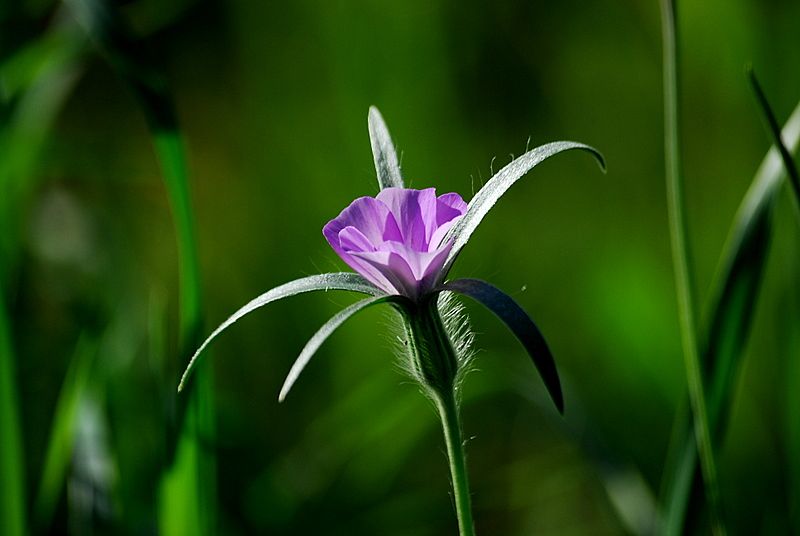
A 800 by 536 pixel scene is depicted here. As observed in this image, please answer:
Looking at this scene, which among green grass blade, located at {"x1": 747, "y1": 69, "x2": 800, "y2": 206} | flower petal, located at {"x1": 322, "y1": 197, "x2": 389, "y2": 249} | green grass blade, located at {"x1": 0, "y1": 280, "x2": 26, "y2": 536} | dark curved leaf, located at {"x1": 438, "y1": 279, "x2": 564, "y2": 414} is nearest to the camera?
dark curved leaf, located at {"x1": 438, "y1": 279, "x2": 564, "y2": 414}

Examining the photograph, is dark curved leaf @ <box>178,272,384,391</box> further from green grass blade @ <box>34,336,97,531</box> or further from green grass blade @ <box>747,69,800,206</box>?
green grass blade @ <box>34,336,97,531</box>

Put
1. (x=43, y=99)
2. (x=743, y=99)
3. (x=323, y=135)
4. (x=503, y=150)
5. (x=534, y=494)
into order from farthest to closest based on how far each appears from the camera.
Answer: (x=323, y=135) < (x=503, y=150) < (x=743, y=99) < (x=534, y=494) < (x=43, y=99)

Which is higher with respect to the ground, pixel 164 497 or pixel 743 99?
pixel 743 99

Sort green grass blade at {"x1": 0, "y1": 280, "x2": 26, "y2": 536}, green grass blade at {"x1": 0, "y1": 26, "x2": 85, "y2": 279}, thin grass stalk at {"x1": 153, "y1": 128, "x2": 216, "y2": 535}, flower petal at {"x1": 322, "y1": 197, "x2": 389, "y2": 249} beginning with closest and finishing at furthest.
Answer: flower petal at {"x1": 322, "y1": 197, "x2": 389, "y2": 249}
thin grass stalk at {"x1": 153, "y1": 128, "x2": 216, "y2": 535}
green grass blade at {"x1": 0, "y1": 280, "x2": 26, "y2": 536}
green grass blade at {"x1": 0, "y1": 26, "x2": 85, "y2": 279}

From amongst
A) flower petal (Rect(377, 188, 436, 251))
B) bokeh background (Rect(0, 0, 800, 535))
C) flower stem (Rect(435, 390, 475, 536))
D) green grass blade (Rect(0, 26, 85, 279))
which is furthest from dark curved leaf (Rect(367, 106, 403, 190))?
green grass blade (Rect(0, 26, 85, 279))

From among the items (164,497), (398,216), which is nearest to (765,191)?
(398,216)

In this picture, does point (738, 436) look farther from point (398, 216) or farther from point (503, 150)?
point (398, 216)

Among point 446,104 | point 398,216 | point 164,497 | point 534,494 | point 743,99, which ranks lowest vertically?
point 534,494
